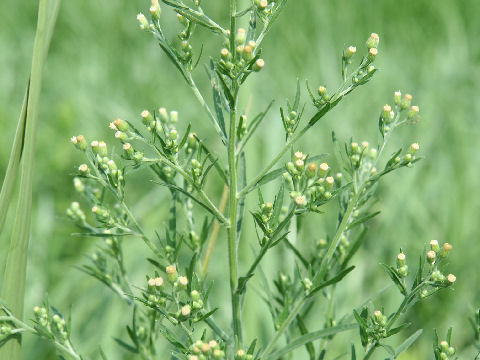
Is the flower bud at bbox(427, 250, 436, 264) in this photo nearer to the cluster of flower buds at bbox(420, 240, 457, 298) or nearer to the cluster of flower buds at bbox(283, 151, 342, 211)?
the cluster of flower buds at bbox(420, 240, 457, 298)

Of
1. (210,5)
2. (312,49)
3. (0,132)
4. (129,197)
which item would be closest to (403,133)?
(312,49)

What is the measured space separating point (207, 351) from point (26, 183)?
0.45 m

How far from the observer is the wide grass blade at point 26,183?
1038 mm

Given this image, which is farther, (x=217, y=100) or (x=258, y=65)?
(x=217, y=100)

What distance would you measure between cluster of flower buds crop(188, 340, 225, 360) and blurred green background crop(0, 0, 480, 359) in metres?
0.91

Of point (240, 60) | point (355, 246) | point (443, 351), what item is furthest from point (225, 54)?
point (443, 351)

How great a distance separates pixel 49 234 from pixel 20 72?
5.28ft

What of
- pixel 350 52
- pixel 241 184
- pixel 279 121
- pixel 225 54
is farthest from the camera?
pixel 279 121

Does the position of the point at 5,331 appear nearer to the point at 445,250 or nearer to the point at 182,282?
the point at 182,282

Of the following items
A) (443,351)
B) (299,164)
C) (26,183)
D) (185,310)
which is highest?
(26,183)

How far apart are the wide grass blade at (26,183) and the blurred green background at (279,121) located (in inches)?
33.7

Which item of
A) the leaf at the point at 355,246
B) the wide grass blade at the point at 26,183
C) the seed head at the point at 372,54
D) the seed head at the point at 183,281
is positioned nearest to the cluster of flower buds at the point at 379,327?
the leaf at the point at 355,246

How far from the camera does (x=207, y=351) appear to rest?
2.94 ft

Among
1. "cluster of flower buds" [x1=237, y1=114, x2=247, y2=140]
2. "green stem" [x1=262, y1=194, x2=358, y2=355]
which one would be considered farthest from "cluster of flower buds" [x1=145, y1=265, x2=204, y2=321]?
"cluster of flower buds" [x1=237, y1=114, x2=247, y2=140]
